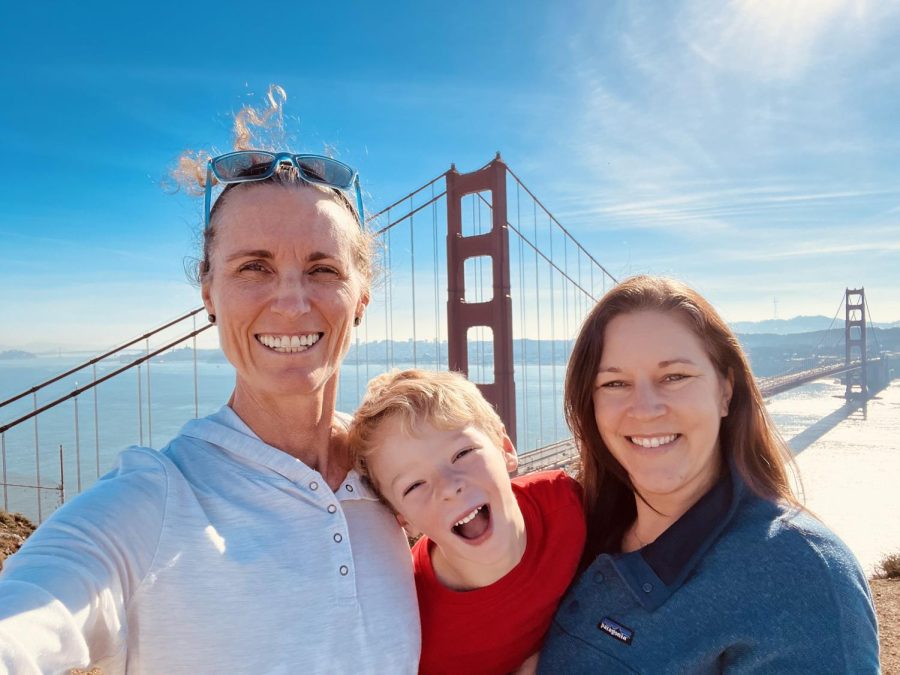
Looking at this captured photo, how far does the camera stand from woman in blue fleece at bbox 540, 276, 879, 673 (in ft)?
3.21

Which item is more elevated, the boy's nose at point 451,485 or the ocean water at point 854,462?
the boy's nose at point 451,485

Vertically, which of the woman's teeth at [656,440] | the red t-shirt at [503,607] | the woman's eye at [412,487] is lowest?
the red t-shirt at [503,607]

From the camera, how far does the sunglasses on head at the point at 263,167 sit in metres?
1.20

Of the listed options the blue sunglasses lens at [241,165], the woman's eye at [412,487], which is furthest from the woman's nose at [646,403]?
the blue sunglasses lens at [241,165]

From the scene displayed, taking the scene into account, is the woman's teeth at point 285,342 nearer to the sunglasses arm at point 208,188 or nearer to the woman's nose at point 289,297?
the woman's nose at point 289,297

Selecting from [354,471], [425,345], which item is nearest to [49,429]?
[425,345]

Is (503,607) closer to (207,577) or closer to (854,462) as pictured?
(207,577)

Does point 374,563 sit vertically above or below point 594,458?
below

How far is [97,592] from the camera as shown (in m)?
0.79

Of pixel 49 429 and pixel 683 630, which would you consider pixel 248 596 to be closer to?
pixel 683 630

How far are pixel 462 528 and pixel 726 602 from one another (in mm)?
589

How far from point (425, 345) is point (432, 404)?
110846 millimetres

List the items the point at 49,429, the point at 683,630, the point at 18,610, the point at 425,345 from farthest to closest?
the point at 425,345 < the point at 49,429 < the point at 683,630 < the point at 18,610

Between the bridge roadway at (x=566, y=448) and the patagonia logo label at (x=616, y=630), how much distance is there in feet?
26.1
